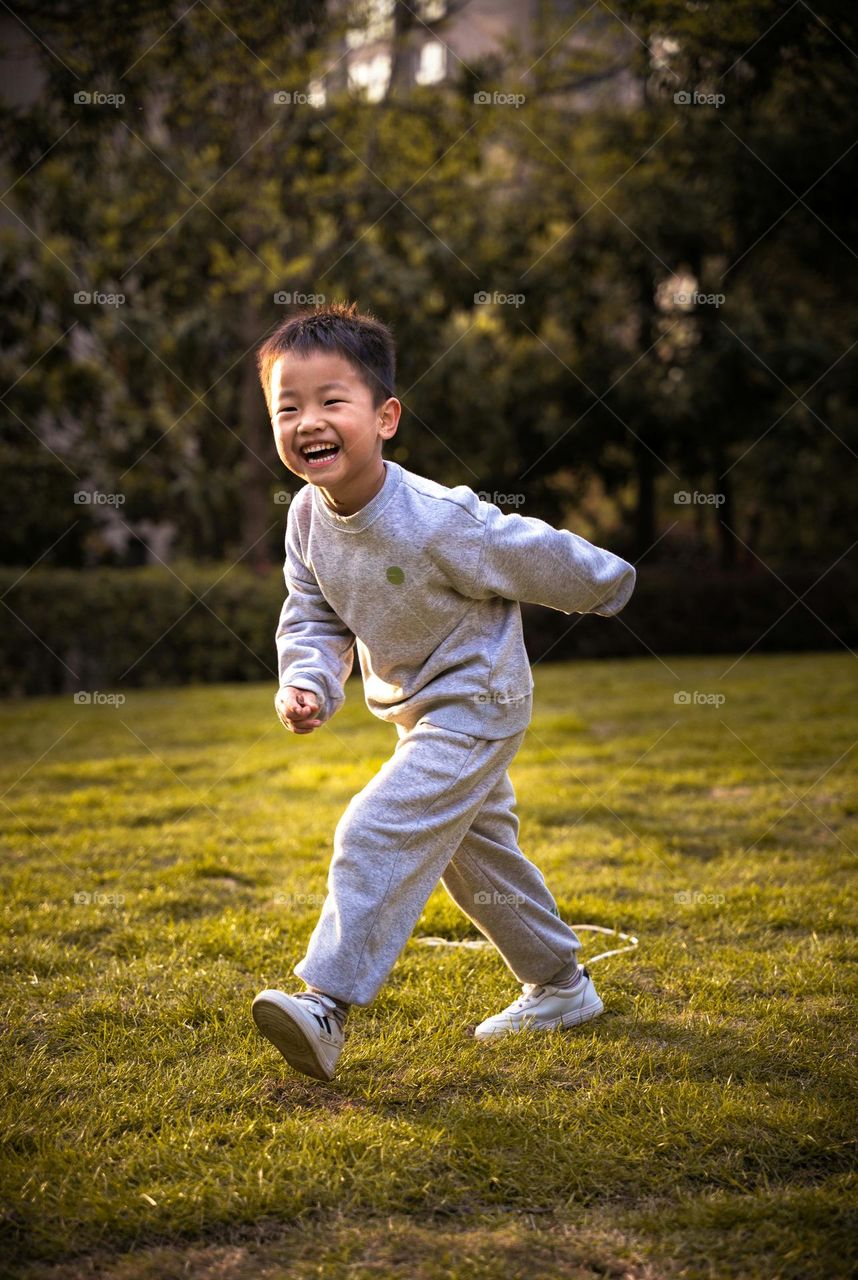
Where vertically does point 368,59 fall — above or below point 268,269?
above

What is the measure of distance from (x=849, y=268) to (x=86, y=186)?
29.1 ft

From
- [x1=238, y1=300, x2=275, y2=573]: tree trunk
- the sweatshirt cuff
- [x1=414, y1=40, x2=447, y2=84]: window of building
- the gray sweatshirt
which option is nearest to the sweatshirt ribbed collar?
the gray sweatshirt

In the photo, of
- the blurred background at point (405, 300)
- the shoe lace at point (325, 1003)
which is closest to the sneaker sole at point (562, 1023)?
the shoe lace at point (325, 1003)

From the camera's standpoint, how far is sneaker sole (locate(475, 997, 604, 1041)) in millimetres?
2469

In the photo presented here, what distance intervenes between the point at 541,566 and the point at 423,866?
0.68 meters

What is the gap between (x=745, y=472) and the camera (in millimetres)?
15930

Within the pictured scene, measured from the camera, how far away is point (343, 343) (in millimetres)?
2283

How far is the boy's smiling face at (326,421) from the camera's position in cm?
225

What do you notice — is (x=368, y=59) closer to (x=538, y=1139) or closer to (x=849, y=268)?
(x=849, y=268)

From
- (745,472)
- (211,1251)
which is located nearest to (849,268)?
(745,472)

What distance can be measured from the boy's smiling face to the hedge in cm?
700

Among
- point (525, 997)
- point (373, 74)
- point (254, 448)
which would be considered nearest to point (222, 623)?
point (254, 448)

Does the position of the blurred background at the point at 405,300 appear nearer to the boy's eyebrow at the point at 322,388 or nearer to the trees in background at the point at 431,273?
the trees in background at the point at 431,273

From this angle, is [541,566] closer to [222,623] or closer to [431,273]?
[222,623]
